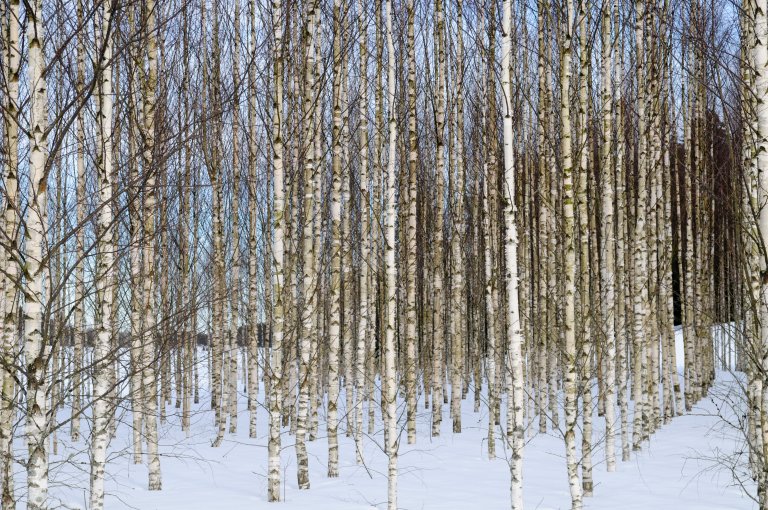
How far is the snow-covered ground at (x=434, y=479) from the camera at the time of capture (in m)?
7.71

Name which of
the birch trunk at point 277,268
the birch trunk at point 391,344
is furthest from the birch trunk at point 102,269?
the birch trunk at point 391,344

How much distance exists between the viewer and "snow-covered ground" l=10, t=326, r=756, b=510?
7707 millimetres

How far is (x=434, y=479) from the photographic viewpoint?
944cm

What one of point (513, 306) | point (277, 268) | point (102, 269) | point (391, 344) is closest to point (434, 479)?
point (391, 344)

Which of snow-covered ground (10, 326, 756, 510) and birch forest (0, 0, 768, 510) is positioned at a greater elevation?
birch forest (0, 0, 768, 510)

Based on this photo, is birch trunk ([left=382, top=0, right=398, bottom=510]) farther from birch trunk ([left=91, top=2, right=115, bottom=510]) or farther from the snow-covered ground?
birch trunk ([left=91, top=2, right=115, bottom=510])

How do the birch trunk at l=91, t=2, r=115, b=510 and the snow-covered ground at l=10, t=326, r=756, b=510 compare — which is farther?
the snow-covered ground at l=10, t=326, r=756, b=510

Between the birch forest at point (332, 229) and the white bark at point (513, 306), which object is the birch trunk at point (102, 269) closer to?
the birch forest at point (332, 229)

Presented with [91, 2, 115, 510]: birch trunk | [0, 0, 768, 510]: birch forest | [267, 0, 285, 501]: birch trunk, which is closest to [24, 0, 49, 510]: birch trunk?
[0, 0, 768, 510]: birch forest

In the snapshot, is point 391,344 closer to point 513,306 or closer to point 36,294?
point 513,306

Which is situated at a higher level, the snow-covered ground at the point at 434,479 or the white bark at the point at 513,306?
the white bark at the point at 513,306

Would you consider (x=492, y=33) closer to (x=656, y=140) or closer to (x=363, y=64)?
(x=363, y=64)

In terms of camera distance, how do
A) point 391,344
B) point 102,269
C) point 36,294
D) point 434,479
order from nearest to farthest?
1. point 36,294
2. point 102,269
3. point 391,344
4. point 434,479

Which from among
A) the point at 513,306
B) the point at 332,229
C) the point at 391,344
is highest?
the point at 332,229
